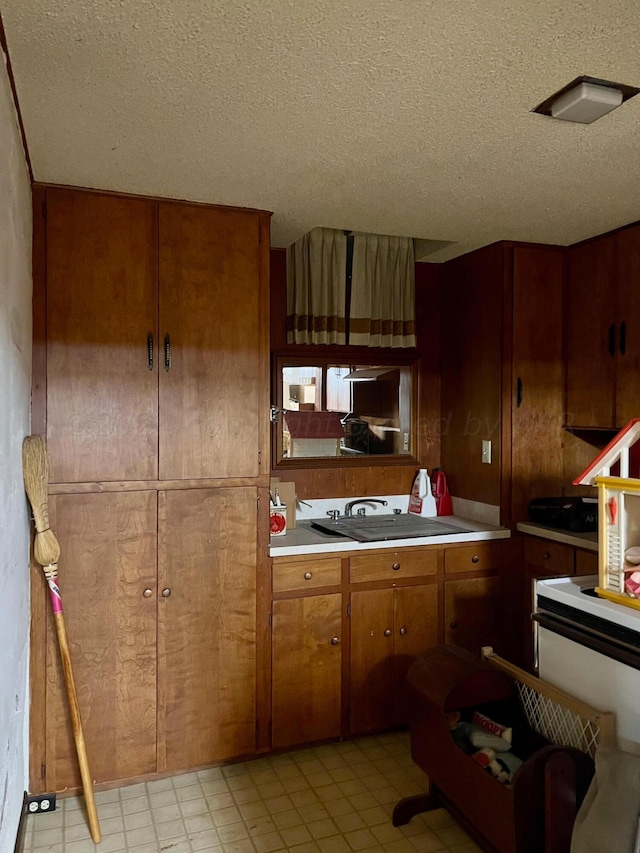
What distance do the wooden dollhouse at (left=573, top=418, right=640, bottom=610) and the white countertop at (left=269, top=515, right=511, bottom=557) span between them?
102 centimetres

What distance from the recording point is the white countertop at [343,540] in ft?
9.10

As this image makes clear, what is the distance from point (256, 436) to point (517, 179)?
1.42 m

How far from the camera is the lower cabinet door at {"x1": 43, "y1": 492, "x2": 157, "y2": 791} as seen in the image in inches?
95.9

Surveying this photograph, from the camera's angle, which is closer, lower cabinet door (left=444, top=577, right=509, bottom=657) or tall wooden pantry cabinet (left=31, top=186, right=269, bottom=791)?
tall wooden pantry cabinet (left=31, top=186, right=269, bottom=791)

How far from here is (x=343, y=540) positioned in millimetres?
2881

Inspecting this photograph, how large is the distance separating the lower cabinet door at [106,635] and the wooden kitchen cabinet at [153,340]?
0.53 ft

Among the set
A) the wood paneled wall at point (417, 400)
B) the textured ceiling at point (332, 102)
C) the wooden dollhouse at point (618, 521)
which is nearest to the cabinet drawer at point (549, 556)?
the wood paneled wall at point (417, 400)

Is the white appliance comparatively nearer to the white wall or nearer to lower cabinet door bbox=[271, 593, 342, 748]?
lower cabinet door bbox=[271, 593, 342, 748]

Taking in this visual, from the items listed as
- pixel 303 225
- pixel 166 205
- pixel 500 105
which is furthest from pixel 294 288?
pixel 500 105

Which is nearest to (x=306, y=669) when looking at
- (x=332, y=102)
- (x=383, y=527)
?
(x=383, y=527)

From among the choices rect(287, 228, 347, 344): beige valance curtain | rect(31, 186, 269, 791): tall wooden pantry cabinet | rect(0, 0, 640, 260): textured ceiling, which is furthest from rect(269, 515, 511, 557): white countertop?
rect(0, 0, 640, 260): textured ceiling

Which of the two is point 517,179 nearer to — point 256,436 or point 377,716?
point 256,436

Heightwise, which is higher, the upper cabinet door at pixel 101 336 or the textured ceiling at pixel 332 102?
the textured ceiling at pixel 332 102

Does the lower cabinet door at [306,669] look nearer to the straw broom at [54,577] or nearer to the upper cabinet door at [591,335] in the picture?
the straw broom at [54,577]
